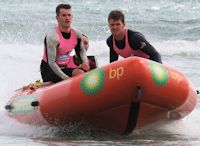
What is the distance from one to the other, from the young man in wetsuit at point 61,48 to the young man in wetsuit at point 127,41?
52 centimetres

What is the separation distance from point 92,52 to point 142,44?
954 cm

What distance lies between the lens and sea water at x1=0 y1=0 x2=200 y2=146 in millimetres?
6801

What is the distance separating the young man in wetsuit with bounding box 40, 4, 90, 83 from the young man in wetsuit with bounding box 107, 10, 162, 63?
0.52 meters

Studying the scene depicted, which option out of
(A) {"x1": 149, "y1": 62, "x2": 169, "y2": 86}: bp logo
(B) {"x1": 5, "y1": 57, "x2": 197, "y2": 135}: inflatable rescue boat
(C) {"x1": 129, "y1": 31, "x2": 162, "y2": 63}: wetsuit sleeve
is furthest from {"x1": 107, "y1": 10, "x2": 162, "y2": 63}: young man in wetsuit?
(A) {"x1": 149, "y1": 62, "x2": 169, "y2": 86}: bp logo

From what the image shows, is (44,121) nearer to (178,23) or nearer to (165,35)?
(165,35)

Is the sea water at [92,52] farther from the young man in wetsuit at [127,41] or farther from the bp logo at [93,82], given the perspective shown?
the young man in wetsuit at [127,41]

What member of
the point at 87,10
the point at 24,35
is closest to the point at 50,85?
the point at 24,35

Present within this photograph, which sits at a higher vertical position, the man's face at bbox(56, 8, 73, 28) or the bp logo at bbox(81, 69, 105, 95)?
the man's face at bbox(56, 8, 73, 28)

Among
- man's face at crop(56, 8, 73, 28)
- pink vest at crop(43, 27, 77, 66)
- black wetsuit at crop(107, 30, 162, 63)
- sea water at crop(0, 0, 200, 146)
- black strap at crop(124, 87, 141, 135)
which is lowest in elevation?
sea water at crop(0, 0, 200, 146)

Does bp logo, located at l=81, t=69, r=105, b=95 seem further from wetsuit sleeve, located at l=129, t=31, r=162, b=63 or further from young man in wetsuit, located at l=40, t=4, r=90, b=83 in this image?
young man in wetsuit, located at l=40, t=4, r=90, b=83

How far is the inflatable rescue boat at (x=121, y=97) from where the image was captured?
6082 mm

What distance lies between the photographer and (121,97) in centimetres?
613

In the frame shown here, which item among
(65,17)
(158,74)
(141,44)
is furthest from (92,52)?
(158,74)

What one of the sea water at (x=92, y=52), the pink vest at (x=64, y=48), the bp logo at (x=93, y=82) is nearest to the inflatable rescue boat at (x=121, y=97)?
the bp logo at (x=93, y=82)
